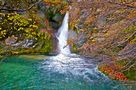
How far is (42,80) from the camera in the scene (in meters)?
14.5

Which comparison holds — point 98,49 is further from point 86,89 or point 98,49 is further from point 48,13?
point 48,13

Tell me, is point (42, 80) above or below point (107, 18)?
below

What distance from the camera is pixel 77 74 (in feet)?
51.9

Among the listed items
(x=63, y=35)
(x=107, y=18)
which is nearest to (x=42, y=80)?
(x=107, y=18)

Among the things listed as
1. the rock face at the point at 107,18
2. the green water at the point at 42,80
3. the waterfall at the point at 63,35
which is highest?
the rock face at the point at 107,18

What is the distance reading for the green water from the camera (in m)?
13.3

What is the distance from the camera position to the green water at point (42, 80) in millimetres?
13273

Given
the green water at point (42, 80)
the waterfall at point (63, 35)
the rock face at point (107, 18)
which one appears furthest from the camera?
the waterfall at point (63, 35)

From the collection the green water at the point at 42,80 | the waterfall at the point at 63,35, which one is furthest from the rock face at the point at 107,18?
the waterfall at the point at 63,35

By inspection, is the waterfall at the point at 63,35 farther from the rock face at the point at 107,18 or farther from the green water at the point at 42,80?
the rock face at the point at 107,18

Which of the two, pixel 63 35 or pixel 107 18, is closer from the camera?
pixel 107 18

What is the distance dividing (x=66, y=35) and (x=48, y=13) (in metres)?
2.48

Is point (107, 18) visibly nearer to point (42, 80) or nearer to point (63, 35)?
point (42, 80)

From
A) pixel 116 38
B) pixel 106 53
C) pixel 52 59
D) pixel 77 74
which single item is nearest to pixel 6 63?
pixel 52 59
